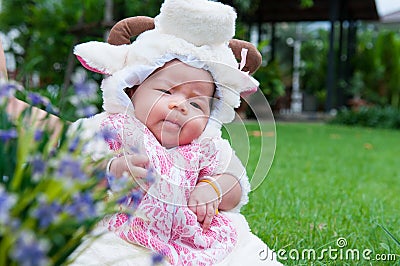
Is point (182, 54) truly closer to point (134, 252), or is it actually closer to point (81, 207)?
point (134, 252)

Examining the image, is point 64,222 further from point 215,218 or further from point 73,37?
point 73,37

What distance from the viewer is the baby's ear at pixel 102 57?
5.93 feet

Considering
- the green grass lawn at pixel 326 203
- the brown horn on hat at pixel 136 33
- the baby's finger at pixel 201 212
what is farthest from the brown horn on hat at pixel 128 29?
the baby's finger at pixel 201 212

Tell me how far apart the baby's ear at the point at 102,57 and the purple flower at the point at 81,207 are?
108 cm

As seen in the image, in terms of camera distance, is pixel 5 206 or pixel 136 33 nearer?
pixel 5 206

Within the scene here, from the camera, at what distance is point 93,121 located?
5.85ft

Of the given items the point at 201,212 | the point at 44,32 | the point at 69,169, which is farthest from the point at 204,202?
the point at 44,32

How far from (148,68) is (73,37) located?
241 inches

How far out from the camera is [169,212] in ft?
5.43

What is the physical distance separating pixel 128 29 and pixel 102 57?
0.60ft

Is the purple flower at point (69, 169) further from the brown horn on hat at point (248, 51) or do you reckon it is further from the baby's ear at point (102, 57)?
the brown horn on hat at point (248, 51)

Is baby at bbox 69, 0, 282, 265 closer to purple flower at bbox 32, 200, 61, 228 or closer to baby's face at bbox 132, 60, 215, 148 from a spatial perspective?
baby's face at bbox 132, 60, 215, 148

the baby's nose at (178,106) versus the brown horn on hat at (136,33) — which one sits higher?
the brown horn on hat at (136,33)

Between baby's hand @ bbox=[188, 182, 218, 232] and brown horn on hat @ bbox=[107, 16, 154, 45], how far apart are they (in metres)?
0.55
